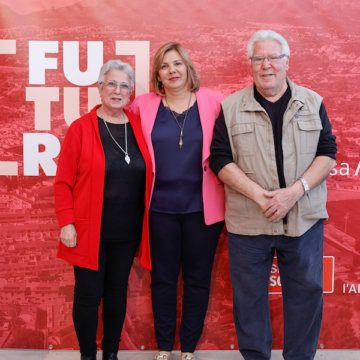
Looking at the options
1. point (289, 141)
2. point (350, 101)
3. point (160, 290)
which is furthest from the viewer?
point (350, 101)

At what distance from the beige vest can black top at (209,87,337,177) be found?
0.03m

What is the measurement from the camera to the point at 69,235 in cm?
194

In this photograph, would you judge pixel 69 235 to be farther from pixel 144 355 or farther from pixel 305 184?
pixel 305 184

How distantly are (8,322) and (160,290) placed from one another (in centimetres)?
111

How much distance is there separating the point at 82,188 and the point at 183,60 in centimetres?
91

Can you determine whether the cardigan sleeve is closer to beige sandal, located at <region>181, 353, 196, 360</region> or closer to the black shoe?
the black shoe

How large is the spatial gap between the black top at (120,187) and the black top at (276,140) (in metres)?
0.41

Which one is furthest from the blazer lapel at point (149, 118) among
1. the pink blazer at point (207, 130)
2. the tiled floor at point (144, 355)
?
the tiled floor at point (144, 355)

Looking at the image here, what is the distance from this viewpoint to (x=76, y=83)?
2.38 metres

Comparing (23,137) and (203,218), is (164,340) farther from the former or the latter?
(23,137)

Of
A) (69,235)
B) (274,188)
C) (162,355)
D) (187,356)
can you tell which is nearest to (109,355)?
(162,355)

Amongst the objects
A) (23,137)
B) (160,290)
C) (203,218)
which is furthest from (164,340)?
(23,137)

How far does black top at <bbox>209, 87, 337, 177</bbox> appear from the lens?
1.92 metres

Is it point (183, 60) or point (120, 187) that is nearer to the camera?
point (120, 187)
